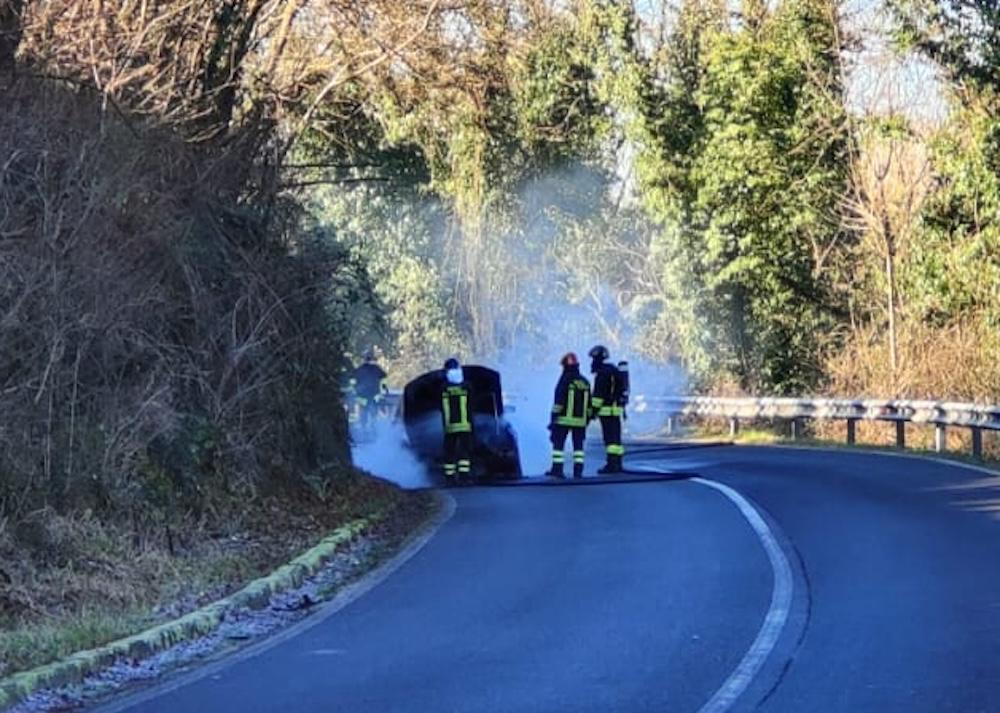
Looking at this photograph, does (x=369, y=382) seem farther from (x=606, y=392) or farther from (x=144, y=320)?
(x=144, y=320)

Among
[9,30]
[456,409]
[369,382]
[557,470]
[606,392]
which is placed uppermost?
[9,30]

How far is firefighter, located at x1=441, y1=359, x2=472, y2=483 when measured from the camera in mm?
20391

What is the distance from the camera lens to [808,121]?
33.9 metres

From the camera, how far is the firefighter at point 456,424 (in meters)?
20.4

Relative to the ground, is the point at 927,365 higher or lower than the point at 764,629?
higher

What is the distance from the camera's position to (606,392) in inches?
833

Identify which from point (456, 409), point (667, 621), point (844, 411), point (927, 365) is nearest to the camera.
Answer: point (667, 621)

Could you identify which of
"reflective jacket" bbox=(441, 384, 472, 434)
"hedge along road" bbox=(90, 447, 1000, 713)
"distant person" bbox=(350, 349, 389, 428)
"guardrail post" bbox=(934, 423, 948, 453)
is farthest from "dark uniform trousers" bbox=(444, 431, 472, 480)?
"guardrail post" bbox=(934, 423, 948, 453)

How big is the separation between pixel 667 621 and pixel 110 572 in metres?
3.88

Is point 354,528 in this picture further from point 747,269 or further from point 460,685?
point 747,269

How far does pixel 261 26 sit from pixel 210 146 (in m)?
3.76

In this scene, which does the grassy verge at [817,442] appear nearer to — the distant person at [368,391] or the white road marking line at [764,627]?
the distant person at [368,391]

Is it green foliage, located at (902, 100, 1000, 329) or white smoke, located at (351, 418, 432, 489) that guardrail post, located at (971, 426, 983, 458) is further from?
white smoke, located at (351, 418, 432, 489)

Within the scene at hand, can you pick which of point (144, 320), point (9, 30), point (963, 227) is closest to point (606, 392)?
point (963, 227)
